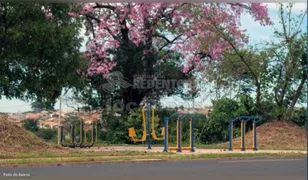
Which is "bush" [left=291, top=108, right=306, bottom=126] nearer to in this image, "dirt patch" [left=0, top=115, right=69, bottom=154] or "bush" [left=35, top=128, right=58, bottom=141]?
"bush" [left=35, top=128, right=58, bottom=141]

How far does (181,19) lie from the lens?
28156 millimetres

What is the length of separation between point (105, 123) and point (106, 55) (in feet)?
9.33

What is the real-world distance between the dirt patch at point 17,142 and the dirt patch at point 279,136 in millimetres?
8284

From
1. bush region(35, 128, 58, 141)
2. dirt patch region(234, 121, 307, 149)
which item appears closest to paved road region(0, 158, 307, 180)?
dirt patch region(234, 121, 307, 149)

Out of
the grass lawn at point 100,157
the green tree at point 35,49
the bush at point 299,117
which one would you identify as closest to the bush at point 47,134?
the green tree at point 35,49

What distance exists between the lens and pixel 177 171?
550 inches

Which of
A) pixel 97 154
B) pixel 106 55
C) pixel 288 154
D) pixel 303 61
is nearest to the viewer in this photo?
pixel 97 154

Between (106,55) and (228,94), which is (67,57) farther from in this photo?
(228,94)

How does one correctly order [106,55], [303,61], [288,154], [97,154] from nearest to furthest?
[97,154] < [288,154] < [303,61] < [106,55]

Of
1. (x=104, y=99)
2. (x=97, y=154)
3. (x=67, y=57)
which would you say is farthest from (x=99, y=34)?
(x=97, y=154)

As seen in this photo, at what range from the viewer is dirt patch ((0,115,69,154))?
17.8 metres

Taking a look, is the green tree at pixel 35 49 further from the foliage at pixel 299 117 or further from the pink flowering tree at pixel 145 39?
the foliage at pixel 299 117

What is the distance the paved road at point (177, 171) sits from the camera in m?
12.6

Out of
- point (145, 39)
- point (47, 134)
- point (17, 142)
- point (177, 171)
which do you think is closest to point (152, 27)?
point (145, 39)
